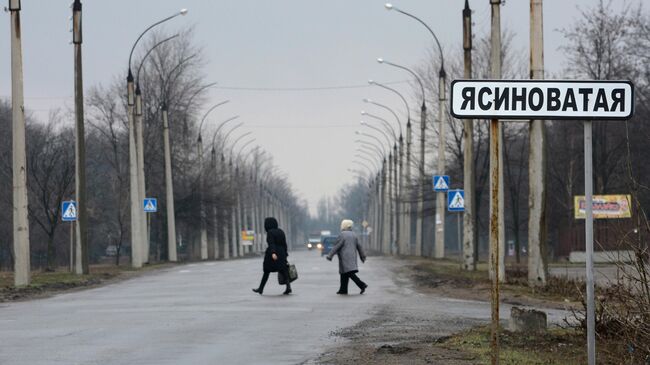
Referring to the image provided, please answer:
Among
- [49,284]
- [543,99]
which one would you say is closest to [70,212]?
[49,284]

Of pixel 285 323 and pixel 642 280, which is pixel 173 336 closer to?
pixel 285 323

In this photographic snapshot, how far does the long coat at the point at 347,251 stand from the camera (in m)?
29.0

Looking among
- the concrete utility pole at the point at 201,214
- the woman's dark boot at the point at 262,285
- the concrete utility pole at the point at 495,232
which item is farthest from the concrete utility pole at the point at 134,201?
the concrete utility pole at the point at 495,232

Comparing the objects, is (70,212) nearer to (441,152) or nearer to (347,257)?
(347,257)

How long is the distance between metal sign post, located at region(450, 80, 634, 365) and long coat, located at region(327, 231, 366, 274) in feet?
57.3

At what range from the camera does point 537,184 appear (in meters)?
30.3

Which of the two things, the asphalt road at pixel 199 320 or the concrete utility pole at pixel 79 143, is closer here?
the asphalt road at pixel 199 320

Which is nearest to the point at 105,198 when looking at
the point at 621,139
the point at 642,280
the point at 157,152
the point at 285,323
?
the point at 157,152

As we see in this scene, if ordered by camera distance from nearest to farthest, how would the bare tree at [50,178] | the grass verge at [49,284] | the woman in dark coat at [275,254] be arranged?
the woman in dark coat at [275,254] → the grass verge at [49,284] → the bare tree at [50,178]

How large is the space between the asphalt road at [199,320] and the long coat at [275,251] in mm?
622

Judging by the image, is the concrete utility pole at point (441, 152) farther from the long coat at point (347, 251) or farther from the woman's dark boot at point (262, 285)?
the woman's dark boot at point (262, 285)

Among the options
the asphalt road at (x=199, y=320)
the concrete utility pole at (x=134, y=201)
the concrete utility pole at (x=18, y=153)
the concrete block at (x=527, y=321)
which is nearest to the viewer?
the asphalt road at (x=199, y=320)

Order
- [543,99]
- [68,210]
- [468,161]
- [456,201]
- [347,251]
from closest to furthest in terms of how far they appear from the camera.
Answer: [543,99]
[347,251]
[468,161]
[456,201]
[68,210]

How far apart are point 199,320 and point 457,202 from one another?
22352 millimetres
